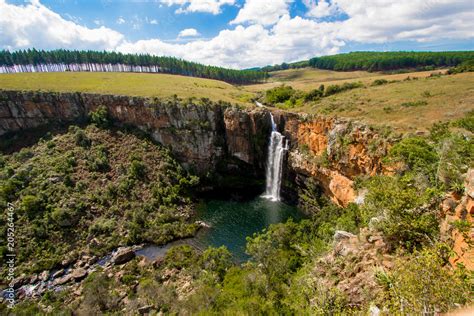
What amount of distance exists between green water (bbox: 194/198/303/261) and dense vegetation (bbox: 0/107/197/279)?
3350mm

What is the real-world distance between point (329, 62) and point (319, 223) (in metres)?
151

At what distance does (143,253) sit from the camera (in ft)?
117

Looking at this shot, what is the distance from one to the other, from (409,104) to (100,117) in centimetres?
6051

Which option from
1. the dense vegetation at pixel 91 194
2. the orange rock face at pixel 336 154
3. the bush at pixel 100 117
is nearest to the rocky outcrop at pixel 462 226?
the orange rock face at pixel 336 154

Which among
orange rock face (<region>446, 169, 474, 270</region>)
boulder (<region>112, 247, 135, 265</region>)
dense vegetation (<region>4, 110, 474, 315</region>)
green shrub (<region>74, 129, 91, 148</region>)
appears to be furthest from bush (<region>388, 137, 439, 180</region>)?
green shrub (<region>74, 129, 91, 148</region>)

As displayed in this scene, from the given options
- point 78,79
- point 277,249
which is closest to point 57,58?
point 78,79

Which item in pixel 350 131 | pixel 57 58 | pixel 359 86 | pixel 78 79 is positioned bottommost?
pixel 350 131

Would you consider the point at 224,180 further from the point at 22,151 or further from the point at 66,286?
the point at 22,151

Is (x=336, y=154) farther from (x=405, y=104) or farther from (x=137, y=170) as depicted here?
(x=137, y=170)

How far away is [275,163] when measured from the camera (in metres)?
50.3

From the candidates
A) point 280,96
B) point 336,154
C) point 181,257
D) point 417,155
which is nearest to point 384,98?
point 336,154

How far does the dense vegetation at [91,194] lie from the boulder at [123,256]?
2.31 meters

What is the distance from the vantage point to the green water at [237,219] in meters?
37.4

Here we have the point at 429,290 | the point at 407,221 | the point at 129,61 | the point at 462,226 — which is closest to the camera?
the point at 429,290
